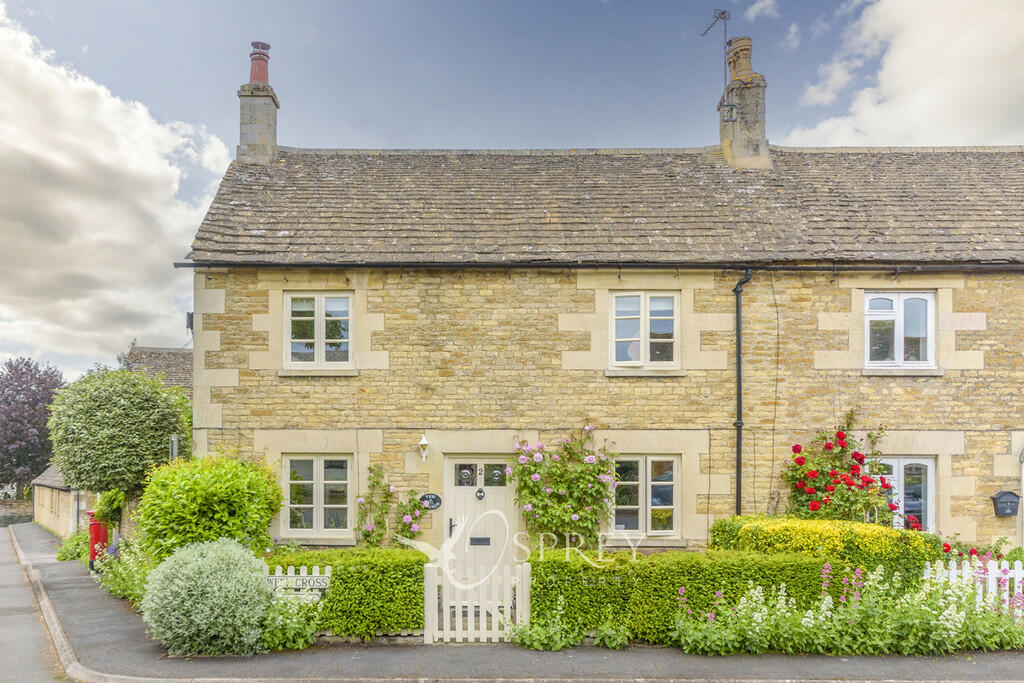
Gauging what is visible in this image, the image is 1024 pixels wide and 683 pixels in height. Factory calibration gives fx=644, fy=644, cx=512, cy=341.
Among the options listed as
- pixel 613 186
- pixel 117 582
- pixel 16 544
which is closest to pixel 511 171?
pixel 613 186

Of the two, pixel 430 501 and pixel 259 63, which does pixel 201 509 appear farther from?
pixel 259 63

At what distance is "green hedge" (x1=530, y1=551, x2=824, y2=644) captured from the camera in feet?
27.5

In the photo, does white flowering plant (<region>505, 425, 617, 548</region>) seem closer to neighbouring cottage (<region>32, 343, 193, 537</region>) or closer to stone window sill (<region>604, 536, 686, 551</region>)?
stone window sill (<region>604, 536, 686, 551</region>)

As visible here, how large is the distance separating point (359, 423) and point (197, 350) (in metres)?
3.18

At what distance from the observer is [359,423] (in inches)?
444

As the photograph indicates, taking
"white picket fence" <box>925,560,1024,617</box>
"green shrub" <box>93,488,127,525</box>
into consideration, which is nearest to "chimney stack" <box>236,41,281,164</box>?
"green shrub" <box>93,488,127,525</box>

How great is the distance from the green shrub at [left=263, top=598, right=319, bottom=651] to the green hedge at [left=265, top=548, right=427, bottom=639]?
160 millimetres

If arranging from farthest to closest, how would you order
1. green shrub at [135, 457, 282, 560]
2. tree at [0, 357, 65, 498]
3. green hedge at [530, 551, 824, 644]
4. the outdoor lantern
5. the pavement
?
tree at [0, 357, 65, 498] < the outdoor lantern < green shrub at [135, 457, 282, 560] < green hedge at [530, 551, 824, 644] < the pavement

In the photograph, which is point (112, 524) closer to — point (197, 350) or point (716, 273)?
point (197, 350)

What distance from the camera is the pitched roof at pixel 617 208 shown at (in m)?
11.6

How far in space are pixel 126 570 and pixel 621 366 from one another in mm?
9491

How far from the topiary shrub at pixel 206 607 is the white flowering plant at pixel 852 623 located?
5.41 metres

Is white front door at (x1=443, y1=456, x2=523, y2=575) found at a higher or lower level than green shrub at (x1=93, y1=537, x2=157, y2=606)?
higher

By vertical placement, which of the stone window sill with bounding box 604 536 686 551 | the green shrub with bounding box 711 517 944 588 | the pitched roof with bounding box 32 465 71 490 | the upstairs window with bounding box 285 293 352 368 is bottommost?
the pitched roof with bounding box 32 465 71 490
